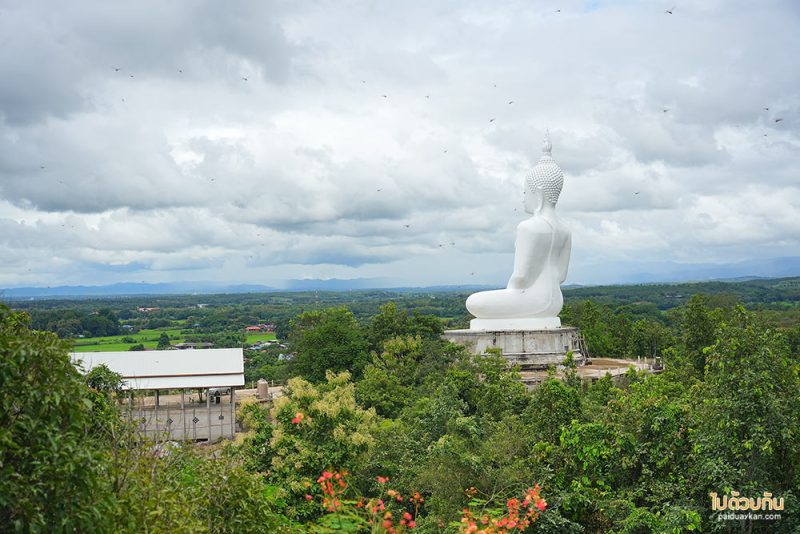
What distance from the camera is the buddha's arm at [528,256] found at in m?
31.2

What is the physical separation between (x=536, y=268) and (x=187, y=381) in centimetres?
1535

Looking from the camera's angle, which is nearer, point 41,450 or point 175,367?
point 41,450

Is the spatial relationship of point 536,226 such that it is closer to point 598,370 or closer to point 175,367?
point 598,370

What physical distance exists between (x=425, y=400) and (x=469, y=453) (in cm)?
540

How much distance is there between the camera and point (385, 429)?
698 inches

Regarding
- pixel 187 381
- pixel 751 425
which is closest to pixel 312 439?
pixel 187 381

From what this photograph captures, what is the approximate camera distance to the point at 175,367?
24641mm

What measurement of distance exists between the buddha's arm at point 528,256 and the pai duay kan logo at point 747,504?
19.9 m

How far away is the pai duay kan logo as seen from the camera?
1149 cm

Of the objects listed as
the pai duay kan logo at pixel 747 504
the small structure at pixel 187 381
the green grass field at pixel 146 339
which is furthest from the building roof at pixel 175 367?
the green grass field at pixel 146 339

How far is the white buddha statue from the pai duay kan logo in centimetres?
1861

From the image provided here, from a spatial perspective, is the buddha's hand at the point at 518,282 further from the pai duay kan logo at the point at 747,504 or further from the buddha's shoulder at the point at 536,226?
the pai duay kan logo at the point at 747,504

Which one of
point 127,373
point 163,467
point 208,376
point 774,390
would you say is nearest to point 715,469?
point 774,390

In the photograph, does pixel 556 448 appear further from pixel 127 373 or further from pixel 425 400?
pixel 127 373
